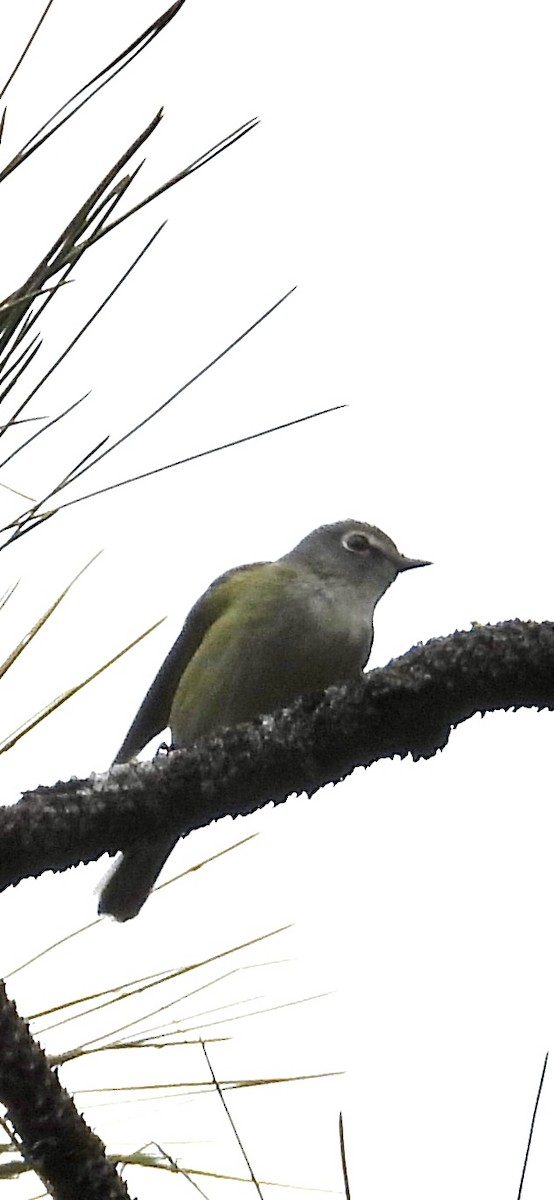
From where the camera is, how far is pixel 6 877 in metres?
1.34

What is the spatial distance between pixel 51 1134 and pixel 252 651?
1.44 meters

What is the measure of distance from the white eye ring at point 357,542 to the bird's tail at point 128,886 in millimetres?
902

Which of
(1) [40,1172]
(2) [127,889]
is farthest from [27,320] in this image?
(2) [127,889]

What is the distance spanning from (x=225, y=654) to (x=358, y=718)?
4.30 feet

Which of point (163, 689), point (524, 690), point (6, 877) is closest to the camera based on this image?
point (6, 877)

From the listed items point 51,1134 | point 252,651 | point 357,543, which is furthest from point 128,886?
point 51,1134

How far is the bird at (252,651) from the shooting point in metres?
2.71

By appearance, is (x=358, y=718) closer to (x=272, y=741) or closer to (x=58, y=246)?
(x=272, y=741)

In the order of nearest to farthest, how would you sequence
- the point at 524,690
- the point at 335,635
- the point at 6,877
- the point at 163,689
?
1. the point at 6,877
2. the point at 524,690
3. the point at 335,635
4. the point at 163,689

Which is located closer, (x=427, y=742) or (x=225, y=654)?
(x=427, y=742)

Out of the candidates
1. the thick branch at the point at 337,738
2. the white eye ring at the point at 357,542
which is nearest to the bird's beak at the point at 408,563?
A: the white eye ring at the point at 357,542

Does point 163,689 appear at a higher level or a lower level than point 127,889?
higher

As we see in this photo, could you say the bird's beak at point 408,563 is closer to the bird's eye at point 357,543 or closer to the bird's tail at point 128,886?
the bird's eye at point 357,543

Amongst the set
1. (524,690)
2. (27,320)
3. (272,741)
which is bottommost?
(524,690)
